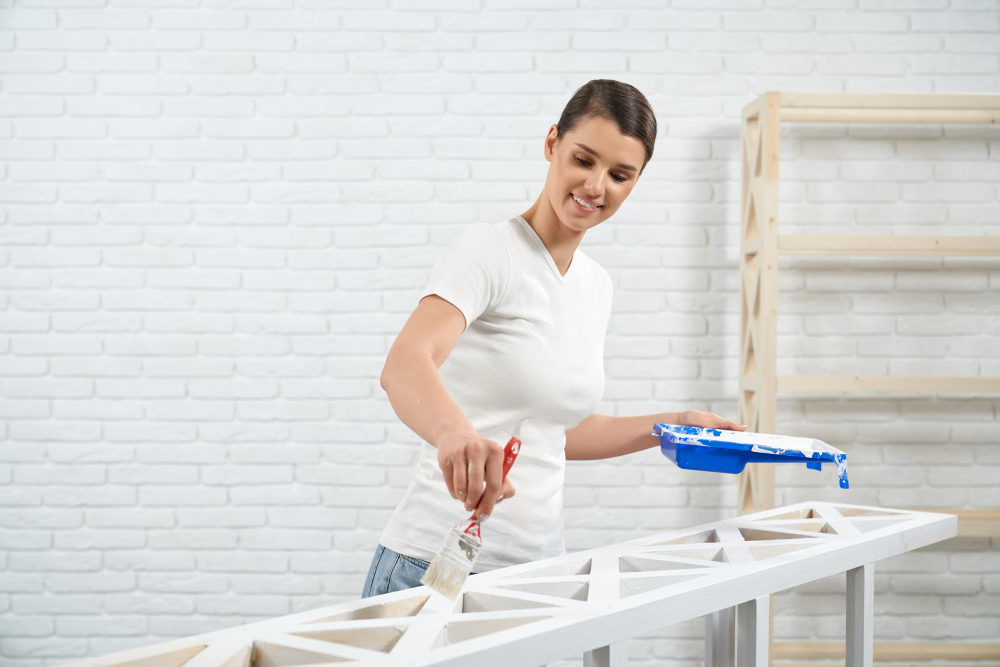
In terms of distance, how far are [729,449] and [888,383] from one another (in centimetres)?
157

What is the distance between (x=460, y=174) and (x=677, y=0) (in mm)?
945

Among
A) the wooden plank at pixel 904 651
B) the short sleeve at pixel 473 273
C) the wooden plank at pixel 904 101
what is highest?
the wooden plank at pixel 904 101

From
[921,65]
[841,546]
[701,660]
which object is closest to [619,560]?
[841,546]

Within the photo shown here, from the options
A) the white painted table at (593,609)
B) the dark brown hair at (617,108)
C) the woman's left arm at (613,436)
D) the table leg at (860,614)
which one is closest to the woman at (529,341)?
the dark brown hair at (617,108)

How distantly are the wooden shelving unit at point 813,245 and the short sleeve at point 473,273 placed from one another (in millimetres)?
1536

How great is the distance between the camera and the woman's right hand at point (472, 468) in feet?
3.00

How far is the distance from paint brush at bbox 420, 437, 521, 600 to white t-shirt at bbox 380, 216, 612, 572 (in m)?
0.22

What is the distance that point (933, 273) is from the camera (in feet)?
9.28

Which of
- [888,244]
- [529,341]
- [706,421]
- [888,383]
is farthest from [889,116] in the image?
[529,341]

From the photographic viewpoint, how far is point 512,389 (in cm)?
129

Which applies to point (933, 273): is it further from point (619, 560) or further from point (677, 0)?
point (619, 560)

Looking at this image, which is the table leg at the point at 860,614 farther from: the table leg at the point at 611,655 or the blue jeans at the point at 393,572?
the blue jeans at the point at 393,572

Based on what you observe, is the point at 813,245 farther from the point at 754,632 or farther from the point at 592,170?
the point at 754,632

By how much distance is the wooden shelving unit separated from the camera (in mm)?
2559
